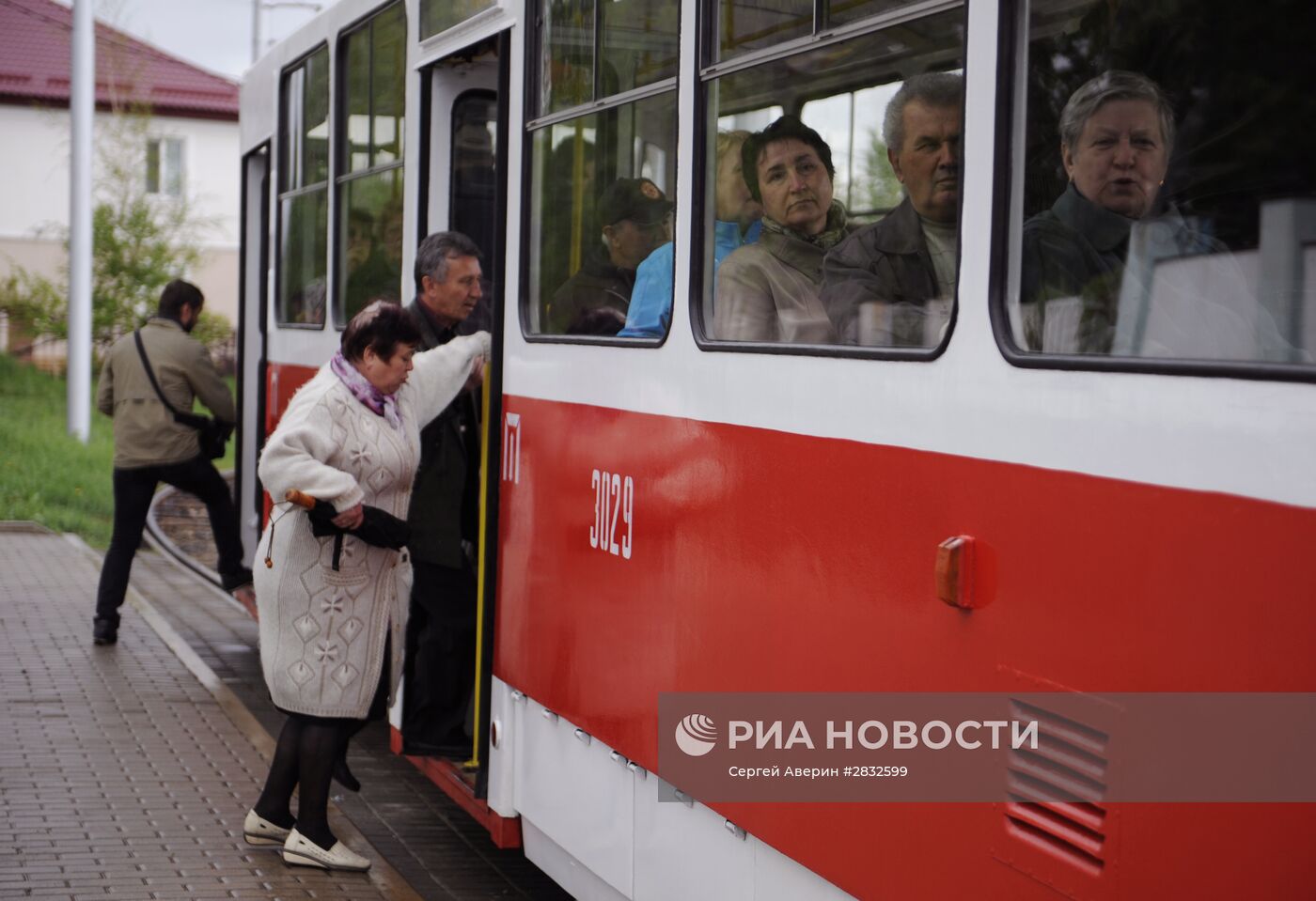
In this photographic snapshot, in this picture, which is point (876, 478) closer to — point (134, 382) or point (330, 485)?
point (330, 485)

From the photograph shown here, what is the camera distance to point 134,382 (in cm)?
891

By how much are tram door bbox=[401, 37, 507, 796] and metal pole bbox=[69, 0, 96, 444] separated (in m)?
13.1

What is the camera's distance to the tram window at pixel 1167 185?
2219mm

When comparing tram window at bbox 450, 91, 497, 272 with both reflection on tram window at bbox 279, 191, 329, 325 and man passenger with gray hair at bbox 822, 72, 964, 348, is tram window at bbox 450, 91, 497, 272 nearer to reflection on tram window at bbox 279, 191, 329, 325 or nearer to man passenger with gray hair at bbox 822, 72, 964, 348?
reflection on tram window at bbox 279, 191, 329, 325

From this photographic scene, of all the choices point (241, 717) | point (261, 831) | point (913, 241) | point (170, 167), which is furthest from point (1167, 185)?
point (170, 167)

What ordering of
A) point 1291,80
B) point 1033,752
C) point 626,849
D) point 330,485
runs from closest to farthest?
point 1291,80 < point 1033,752 < point 626,849 < point 330,485

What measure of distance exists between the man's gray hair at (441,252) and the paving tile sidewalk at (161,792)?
1.91 metres

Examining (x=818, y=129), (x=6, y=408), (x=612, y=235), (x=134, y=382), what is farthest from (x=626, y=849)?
(x=6, y=408)

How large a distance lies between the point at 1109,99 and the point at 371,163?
4.31 metres

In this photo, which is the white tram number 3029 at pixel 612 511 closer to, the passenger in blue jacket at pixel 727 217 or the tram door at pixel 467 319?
the passenger in blue jacket at pixel 727 217

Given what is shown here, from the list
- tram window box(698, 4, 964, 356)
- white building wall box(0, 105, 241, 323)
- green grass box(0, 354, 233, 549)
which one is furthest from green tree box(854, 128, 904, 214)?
white building wall box(0, 105, 241, 323)

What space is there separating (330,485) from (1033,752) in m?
2.76

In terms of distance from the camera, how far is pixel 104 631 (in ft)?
29.9

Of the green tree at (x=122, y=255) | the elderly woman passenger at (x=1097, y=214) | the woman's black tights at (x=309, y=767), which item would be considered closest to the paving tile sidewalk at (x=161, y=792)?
the woman's black tights at (x=309, y=767)
